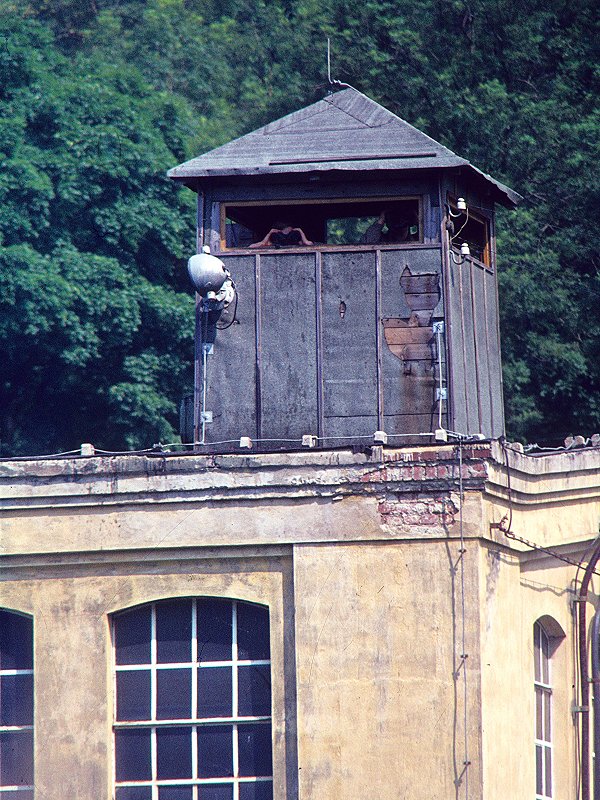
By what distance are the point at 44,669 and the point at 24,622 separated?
0.66m

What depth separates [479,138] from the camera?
2970cm

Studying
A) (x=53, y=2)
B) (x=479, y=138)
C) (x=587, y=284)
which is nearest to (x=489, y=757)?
(x=587, y=284)

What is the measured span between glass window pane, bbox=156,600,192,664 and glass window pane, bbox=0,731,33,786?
1.66 m

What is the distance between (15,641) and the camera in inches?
635

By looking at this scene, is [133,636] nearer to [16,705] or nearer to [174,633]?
[174,633]

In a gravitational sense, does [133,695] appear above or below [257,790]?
above

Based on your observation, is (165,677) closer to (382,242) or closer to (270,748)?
(270,748)

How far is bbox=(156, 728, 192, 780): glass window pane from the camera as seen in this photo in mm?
15695

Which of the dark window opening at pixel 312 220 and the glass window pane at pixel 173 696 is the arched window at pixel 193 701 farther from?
the dark window opening at pixel 312 220

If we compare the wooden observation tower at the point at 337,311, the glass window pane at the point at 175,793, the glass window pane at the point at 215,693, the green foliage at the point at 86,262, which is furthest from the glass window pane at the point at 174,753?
the green foliage at the point at 86,262

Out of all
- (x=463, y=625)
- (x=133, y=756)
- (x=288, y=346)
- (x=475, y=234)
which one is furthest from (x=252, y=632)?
(x=475, y=234)

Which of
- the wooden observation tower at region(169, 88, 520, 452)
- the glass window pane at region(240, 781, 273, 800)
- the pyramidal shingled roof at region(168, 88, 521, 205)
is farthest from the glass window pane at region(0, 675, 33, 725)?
the pyramidal shingled roof at region(168, 88, 521, 205)

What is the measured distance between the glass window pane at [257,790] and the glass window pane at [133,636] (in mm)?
1654

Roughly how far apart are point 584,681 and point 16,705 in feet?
21.2
